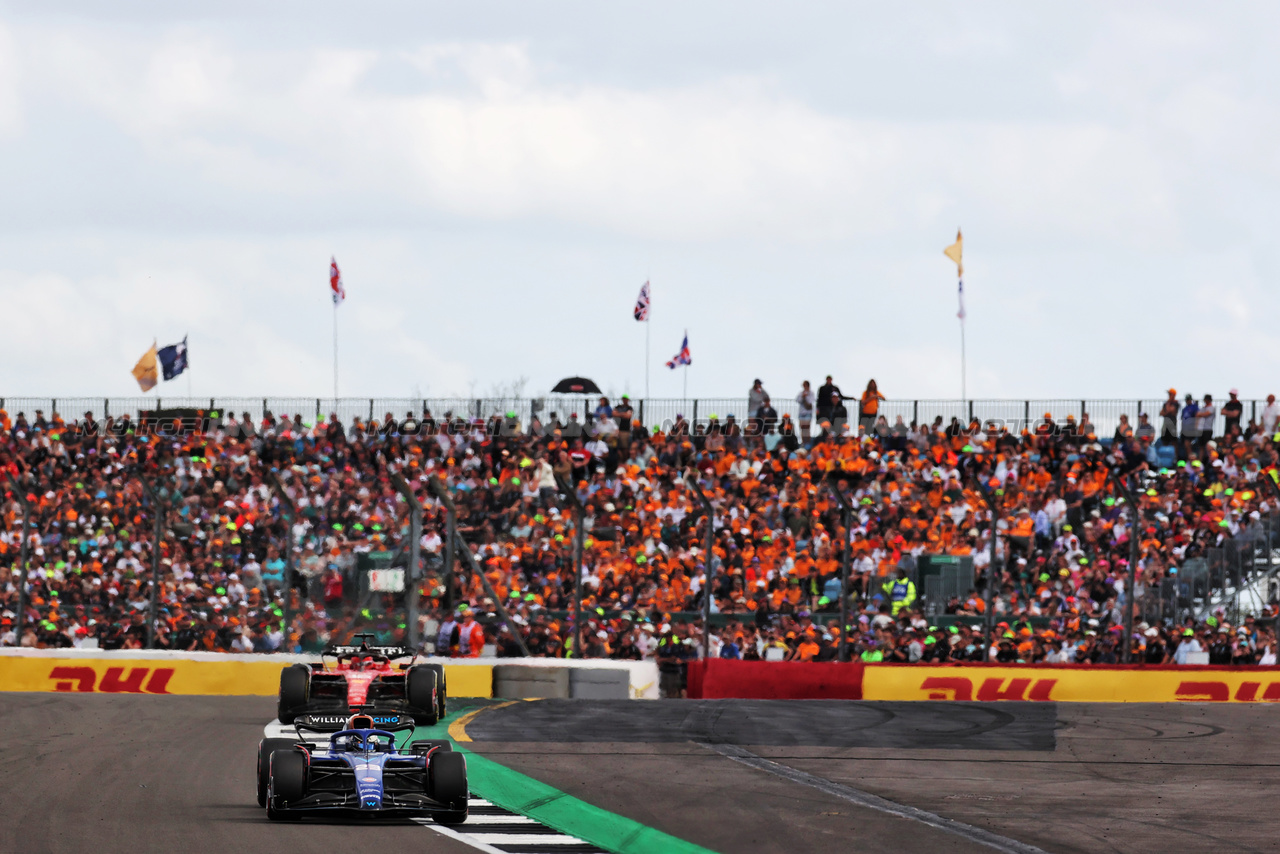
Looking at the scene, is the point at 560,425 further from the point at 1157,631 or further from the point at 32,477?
the point at 1157,631

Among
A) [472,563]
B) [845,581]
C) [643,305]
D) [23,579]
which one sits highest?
[643,305]

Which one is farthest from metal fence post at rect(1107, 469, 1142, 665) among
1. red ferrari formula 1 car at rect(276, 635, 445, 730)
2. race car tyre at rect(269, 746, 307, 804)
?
race car tyre at rect(269, 746, 307, 804)

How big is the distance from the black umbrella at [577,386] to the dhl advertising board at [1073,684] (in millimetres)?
13672

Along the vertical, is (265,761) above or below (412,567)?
below

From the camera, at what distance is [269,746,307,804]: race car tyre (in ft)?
35.9

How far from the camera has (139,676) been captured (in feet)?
82.3

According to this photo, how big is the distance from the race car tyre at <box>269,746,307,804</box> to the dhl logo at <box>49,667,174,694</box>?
580 inches

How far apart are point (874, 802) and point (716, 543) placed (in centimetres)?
1454

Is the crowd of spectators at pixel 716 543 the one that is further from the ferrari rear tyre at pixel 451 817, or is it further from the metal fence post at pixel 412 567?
the ferrari rear tyre at pixel 451 817

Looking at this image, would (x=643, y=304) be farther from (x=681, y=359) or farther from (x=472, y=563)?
(x=472, y=563)

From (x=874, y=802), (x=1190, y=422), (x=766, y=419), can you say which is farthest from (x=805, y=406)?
(x=874, y=802)

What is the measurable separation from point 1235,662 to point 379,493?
12.3 metres

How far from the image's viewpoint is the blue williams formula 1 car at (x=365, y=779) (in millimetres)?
10961

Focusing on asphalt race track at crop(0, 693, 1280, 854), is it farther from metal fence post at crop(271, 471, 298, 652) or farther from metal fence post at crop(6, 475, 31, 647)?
metal fence post at crop(6, 475, 31, 647)
